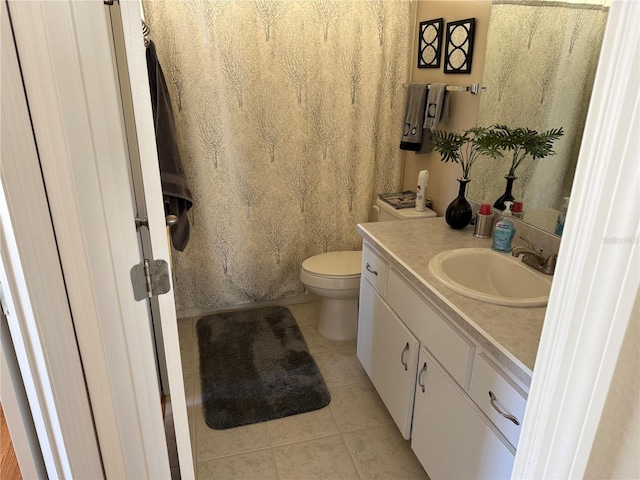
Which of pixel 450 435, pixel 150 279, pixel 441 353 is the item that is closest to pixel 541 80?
pixel 441 353

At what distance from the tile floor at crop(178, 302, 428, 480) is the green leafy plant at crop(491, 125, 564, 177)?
4.08 ft

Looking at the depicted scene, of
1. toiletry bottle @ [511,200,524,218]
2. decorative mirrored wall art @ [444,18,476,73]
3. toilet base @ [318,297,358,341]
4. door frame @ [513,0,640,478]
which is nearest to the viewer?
door frame @ [513,0,640,478]

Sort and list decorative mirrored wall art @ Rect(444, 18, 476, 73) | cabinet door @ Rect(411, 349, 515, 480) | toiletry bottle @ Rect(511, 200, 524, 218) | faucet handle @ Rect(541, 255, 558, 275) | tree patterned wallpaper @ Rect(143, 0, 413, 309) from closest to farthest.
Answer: cabinet door @ Rect(411, 349, 515, 480), faucet handle @ Rect(541, 255, 558, 275), toiletry bottle @ Rect(511, 200, 524, 218), decorative mirrored wall art @ Rect(444, 18, 476, 73), tree patterned wallpaper @ Rect(143, 0, 413, 309)

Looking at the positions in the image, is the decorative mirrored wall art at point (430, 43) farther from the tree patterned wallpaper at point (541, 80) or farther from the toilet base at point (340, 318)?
the toilet base at point (340, 318)

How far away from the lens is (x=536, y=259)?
154cm

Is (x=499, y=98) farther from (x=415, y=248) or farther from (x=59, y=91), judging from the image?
(x=59, y=91)

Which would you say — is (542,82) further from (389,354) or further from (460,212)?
(389,354)

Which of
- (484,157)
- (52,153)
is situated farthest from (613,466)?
(484,157)

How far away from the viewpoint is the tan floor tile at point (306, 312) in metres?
2.82

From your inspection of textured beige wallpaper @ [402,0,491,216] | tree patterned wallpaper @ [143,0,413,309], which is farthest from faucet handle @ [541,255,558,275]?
tree patterned wallpaper @ [143,0,413,309]

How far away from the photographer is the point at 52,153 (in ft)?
2.38

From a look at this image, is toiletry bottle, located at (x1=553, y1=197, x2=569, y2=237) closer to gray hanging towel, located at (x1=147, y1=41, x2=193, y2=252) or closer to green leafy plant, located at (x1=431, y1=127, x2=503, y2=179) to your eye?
green leafy plant, located at (x1=431, y1=127, x2=503, y2=179)

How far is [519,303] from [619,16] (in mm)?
960

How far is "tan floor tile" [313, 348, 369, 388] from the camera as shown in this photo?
2268mm
